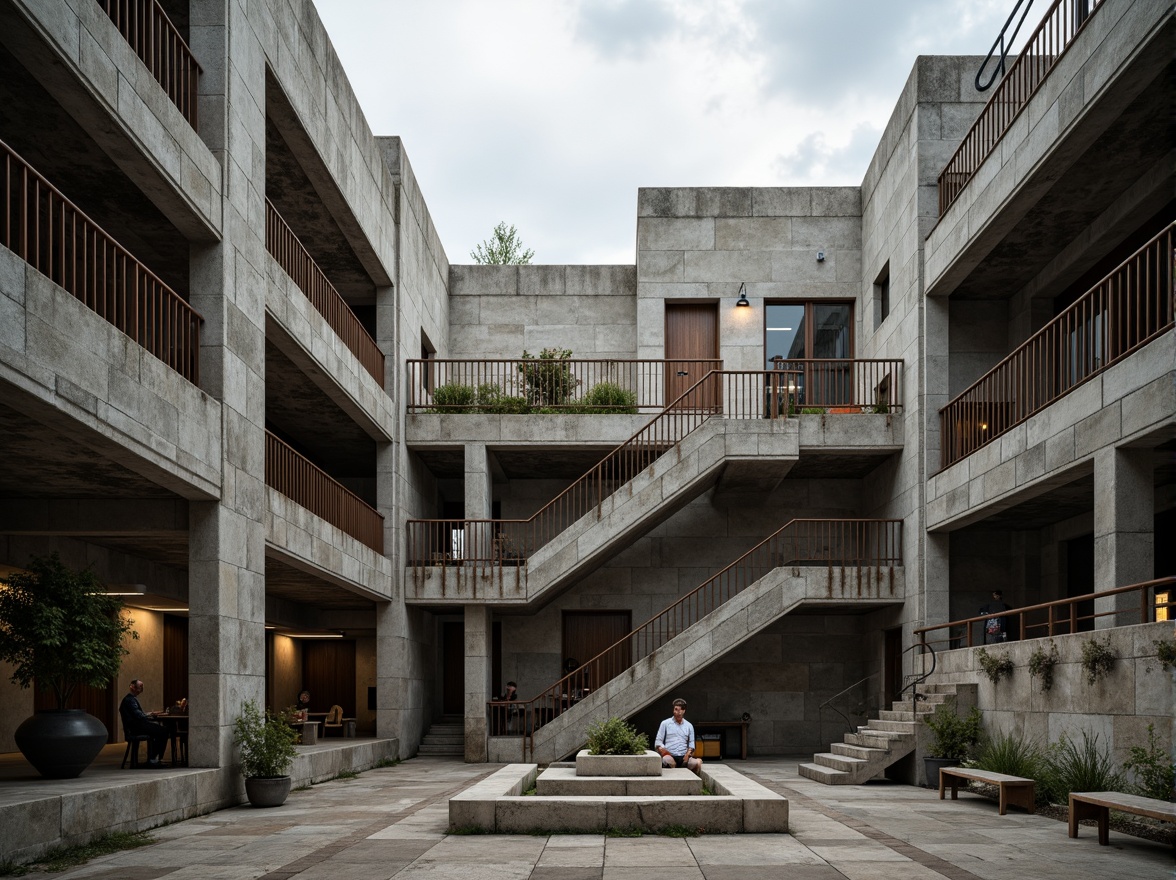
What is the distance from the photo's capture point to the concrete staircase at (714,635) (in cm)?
2188

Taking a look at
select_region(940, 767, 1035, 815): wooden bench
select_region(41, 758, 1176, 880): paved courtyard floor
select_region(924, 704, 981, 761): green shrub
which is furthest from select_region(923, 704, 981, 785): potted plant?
select_region(41, 758, 1176, 880): paved courtyard floor

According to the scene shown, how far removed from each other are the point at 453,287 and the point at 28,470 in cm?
1798

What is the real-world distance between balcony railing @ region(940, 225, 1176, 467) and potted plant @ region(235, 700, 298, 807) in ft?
37.3

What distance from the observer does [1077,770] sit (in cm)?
1319

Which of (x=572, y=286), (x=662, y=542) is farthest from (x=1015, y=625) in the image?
(x=572, y=286)

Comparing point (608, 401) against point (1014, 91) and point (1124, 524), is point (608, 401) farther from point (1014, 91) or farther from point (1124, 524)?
point (1124, 524)

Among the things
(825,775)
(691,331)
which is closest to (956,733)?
(825,775)

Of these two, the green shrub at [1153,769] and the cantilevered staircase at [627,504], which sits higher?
the cantilevered staircase at [627,504]

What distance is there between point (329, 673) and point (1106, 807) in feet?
76.8

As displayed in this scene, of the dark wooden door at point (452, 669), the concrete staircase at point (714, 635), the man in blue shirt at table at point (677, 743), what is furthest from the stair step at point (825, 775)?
the dark wooden door at point (452, 669)

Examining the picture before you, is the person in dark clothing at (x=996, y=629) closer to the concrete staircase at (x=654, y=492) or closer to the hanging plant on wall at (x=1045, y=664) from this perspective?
the hanging plant on wall at (x=1045, y=664)

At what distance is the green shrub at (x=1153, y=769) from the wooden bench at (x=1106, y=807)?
0.87 feet

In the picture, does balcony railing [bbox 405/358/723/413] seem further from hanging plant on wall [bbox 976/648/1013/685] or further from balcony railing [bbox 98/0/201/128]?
balcony railing [bbox 98/0/201/128]

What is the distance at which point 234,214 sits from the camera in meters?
14.8
